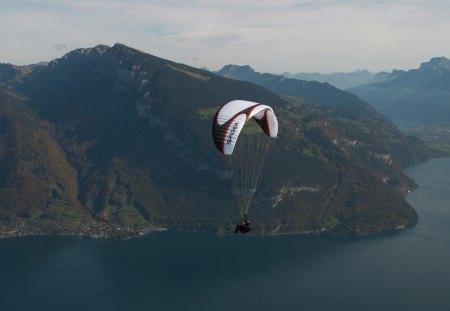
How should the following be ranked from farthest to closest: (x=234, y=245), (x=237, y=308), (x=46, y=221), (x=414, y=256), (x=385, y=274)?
(x=46, y=221) → (x=234, y=245) → (x=414, y=256) → (x=385, y=274) → (x=237, y=308)

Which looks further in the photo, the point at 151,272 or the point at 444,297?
the point at 151,272

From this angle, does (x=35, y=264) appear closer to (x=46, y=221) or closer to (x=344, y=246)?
(x=46, y=221)

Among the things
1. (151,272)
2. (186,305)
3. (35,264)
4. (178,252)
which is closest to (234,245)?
(178,252)

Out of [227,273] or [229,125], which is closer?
[229,125]

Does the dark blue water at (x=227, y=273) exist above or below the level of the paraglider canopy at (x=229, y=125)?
below

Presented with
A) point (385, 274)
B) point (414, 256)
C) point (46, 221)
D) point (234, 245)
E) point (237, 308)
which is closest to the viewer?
point (237, 308)

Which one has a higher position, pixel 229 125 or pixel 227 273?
pixel 229 125

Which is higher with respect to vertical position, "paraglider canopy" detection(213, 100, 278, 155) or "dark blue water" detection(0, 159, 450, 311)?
"paraglider canopy" detection(213, 100, 278, 155)

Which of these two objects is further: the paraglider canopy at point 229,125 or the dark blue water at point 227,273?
the dark blue water at point 227,273
